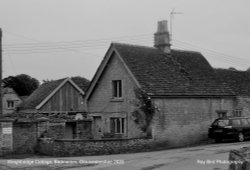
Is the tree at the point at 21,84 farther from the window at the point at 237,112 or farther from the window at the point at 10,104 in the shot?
the window at the point at 237,112

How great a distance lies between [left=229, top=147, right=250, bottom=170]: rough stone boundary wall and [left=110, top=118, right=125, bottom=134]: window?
1627cm

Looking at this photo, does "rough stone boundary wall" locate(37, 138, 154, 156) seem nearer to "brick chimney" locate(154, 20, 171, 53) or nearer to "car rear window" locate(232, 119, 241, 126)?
"car rear window" locate(232, 119, 241, 126)

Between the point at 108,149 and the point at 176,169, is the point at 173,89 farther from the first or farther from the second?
the point at 176,169

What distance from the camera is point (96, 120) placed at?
30062mm

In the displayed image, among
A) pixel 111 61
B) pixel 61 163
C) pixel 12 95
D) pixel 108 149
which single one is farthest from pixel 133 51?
pixel 12 95

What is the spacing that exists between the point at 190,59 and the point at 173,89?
5464 mm

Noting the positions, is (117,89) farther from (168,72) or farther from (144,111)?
(168,72)

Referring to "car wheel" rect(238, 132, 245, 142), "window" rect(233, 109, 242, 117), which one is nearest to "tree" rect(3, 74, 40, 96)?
"window" rect(233, 109, 242, 117)

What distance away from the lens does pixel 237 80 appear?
35.5 metres

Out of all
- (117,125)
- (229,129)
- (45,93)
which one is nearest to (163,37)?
(117,125)

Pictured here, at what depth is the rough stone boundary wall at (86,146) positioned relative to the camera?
2220 cm

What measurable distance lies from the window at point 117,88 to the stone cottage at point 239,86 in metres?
8.22

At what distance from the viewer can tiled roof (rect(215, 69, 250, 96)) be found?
33.4m

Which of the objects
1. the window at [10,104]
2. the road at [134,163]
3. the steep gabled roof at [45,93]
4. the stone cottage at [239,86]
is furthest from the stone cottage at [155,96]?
the window at [10,104]
